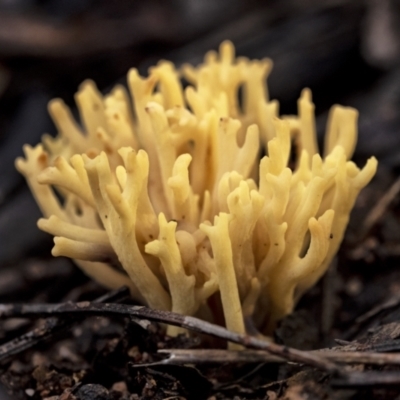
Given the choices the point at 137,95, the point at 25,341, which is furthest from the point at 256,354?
the point at 137,95

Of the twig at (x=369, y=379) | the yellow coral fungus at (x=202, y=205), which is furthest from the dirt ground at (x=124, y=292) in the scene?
the yellow coral fungus at (x=202, y=205)

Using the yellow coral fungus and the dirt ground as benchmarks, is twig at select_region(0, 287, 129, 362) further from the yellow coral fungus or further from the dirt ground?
the yellow coral fungus

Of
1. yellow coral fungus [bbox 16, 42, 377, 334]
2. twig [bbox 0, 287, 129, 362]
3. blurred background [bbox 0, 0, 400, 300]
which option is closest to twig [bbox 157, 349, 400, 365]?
yellow coral fungus [bbox 16, 42, 377, 334]

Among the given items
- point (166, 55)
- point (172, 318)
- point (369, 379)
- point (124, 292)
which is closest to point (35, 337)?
point (124, 292)

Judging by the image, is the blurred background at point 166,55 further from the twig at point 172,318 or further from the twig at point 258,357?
the twig at point 258,357

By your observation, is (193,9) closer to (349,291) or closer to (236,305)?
(349,291)
